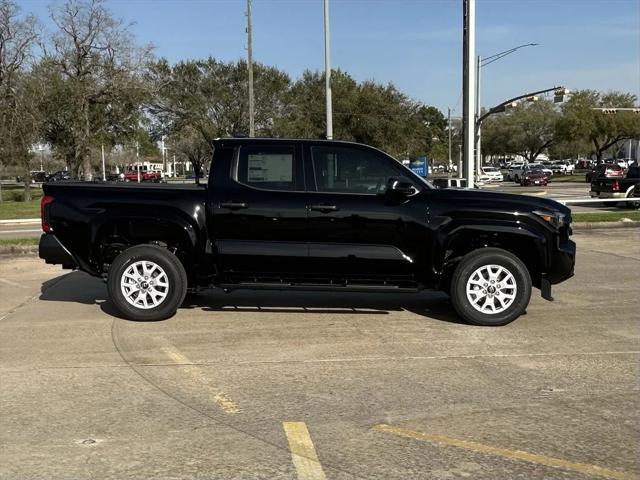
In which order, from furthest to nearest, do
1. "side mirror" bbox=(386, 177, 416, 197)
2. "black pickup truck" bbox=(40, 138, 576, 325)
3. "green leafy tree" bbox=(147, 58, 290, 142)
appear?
"green leafy tree" bbox=(147, 58, 290, 142) < "black pickup truck" bbox=(40, 138, 576, 325) < "side mirror" bbox=(386, 177, 416, 197)

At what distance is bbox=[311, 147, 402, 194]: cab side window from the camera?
6.85m

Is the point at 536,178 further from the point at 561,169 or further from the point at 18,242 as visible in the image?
the point at 18,242

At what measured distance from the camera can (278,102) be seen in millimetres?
47875

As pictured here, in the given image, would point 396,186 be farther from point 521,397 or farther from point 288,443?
point 288,443

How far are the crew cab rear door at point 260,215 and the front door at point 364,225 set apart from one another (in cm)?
16

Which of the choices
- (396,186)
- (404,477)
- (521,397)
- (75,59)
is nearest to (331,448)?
(404,477)

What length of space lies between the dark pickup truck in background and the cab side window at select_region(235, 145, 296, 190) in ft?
65.0

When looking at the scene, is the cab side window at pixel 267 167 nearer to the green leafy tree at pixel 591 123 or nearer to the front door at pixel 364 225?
the front door at pixel 364 225

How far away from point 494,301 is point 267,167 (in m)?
2.78

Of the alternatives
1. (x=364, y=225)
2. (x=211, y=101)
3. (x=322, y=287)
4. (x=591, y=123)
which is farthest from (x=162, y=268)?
(x=591, y=123)

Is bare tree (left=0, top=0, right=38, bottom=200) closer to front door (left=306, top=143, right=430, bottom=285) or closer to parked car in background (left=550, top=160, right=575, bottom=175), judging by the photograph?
front door (left=306, top=143, right=430, bottom=285)

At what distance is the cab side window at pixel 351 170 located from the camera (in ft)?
22.5

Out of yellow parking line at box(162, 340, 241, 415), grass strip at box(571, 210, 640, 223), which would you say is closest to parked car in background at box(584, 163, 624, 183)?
grass strip at box(571, 210, 640, 223)

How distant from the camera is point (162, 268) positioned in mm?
6891
